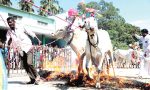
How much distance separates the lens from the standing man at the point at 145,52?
11562 mm

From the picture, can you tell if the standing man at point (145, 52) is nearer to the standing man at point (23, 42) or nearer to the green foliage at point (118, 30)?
the standing man at point (23, 42)

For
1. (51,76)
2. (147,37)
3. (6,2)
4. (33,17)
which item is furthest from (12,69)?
(6,2)

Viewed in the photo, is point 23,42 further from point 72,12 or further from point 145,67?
point 145,67

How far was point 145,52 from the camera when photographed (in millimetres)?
12148

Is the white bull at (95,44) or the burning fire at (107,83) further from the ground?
the white bull at (95,44)

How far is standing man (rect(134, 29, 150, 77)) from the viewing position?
11.6 meters

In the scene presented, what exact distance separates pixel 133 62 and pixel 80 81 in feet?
47.7

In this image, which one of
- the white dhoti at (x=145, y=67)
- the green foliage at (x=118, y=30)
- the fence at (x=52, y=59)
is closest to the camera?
the white dhoti at (x=145, y=67)

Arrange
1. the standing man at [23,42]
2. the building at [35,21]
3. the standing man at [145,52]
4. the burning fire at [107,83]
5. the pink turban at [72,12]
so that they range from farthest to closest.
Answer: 1. the building at [35,21]
2. the standing man at [145,52]
3. the pink turban at [72,12]
4. the standing man at [23,42]
5. the burning fire at [107,83]

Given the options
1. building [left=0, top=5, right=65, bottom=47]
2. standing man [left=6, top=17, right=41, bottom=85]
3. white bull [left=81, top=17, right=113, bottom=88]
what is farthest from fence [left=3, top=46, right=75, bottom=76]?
building [left=0, top=5, right=65, bottom=47]

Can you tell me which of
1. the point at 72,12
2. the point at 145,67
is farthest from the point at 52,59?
the point at 72,12

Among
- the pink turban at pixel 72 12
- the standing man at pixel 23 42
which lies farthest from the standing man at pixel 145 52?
the standing man at pixel 23 42

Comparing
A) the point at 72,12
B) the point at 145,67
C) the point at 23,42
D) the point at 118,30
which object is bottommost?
the point at 145,67

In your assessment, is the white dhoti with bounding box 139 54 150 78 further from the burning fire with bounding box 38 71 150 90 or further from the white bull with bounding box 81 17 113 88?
the white bull with bounding box 81 17 113 88
